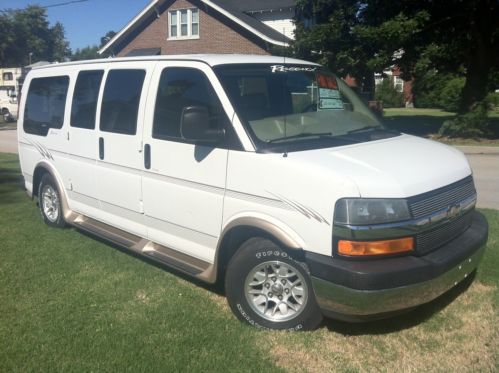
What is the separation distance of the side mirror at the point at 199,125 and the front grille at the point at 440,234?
1.66 m

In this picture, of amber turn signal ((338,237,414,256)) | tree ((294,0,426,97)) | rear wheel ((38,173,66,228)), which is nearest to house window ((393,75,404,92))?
tree ((294,0,426,97))

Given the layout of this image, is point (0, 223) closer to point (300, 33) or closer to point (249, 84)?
point (249, 84)

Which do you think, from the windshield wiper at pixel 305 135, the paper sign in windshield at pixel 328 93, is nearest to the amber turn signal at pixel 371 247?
the windshield wiper at pixel 305 135

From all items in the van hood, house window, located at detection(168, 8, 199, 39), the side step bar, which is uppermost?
house window, located at detection(168, 8, 199, 39)

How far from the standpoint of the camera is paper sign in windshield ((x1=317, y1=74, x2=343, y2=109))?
4.72m

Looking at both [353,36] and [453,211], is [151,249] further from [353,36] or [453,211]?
[353,36]

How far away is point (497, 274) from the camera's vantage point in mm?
4980

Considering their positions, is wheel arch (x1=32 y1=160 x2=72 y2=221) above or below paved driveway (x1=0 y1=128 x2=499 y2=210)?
above

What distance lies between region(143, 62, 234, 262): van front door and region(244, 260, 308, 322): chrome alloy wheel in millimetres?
508

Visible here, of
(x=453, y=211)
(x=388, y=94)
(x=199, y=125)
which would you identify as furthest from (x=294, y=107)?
(x=388, y=94)

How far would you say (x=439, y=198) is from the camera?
3736 millimetres

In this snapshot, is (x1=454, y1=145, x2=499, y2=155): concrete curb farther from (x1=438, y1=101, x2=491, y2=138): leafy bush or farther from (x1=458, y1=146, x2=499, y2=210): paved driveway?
(x1=438, y1=101, x2=491, y2=138): leafy bush

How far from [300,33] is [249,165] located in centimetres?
1686

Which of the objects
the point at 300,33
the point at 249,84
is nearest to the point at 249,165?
the point at 249,84
